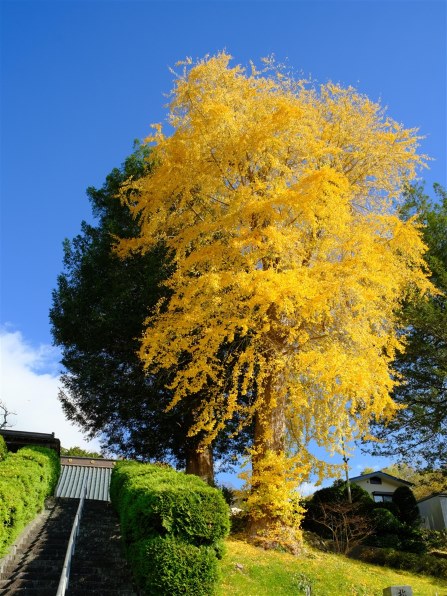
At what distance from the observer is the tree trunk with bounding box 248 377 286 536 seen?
39.8 feet

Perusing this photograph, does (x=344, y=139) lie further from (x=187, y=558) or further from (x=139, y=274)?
(x=187, y=558)

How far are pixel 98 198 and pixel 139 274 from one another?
5.32 metres

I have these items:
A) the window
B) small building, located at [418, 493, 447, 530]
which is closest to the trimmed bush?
small building, located at [418, 493, 447, 530]

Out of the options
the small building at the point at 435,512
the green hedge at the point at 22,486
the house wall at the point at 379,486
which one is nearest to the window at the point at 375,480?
the house wall at the point at 379,486

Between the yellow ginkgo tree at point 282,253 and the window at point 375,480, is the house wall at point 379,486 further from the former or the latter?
the yellow ginkgo tree at point 282,253

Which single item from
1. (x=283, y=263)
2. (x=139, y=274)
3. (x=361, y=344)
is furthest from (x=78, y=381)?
(x=361, y=344)

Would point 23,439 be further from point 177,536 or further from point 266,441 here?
point 177,536

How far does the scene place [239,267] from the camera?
13.0m

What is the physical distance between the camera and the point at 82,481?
20547 millimetres

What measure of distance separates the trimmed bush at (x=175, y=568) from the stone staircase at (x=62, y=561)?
147 centimetres

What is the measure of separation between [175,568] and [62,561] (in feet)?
11.9

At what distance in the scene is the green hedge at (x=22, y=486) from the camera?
9417mm

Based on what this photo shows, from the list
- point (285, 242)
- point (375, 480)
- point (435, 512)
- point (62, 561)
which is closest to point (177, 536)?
point (62, 561)

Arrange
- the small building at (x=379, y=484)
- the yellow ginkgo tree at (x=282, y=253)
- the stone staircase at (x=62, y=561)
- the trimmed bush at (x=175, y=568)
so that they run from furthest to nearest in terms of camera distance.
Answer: the small building at (x=379, y=484) → the yellow ginkgo tree at (x=282, y=253) → the stone staircase at (x=62, y=561) → the trimmed bush at (x=175, y=568)
